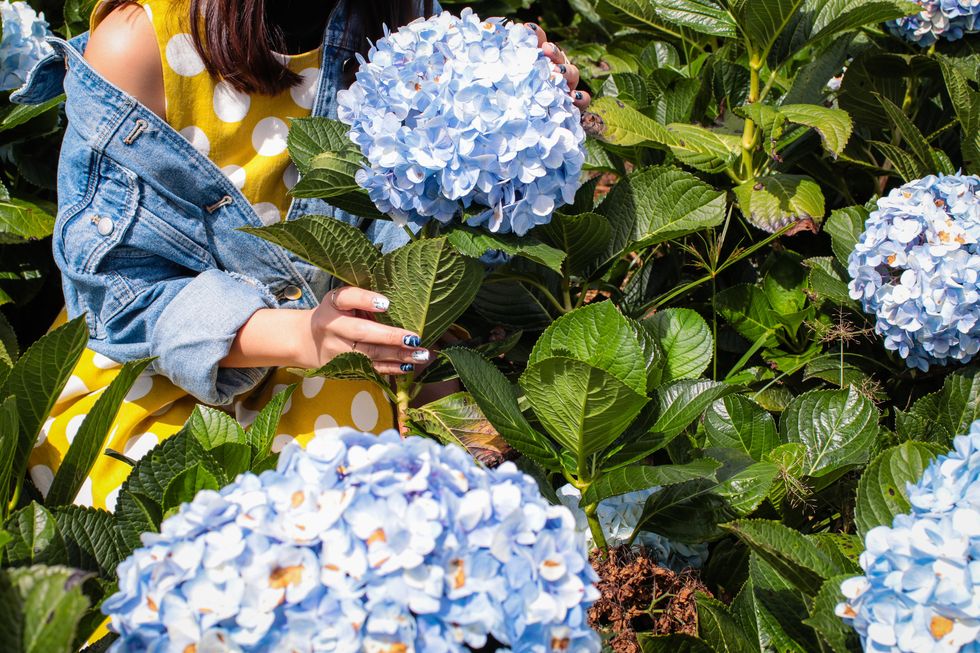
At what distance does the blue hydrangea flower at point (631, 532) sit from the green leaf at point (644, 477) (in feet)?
0.55

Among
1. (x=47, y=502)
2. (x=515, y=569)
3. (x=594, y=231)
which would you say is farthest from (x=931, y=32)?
(x=47, y=502)

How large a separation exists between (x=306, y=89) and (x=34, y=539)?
95 centimetres

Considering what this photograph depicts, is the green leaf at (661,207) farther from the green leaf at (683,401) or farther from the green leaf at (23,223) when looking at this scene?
the green leaf at (23,223)

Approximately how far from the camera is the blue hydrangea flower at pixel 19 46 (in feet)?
6.99

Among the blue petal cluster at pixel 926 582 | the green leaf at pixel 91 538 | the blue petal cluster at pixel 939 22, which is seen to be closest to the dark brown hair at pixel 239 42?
the green leaf at pixel 91 538

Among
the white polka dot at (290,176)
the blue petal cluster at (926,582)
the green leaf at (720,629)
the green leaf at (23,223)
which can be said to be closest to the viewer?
the blue petal cluster at (926,582)

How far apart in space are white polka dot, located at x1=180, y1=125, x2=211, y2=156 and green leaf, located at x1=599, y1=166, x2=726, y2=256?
0.71 meters

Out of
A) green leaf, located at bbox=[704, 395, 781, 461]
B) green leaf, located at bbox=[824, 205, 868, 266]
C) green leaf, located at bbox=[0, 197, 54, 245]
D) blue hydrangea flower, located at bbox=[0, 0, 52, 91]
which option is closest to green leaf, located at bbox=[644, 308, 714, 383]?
green leaf, located at bbox=[704, 395, 781, 461]

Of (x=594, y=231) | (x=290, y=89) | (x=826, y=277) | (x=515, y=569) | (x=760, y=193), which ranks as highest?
(x=290, y=89)

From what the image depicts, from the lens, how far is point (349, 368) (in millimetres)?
1345

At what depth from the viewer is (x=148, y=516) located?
1.04 m

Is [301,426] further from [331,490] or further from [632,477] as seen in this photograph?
[331,490]

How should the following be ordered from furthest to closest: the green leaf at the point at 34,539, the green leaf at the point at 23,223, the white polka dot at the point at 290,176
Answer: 1. the green leaf at the point at 23,223
2. the white polka dot at the point at 290,176
3. the green leaf at the point at 34,539

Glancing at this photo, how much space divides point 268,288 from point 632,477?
80cm
